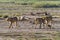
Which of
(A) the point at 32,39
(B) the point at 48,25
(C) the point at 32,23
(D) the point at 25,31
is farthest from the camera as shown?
(C) the point at 32,23

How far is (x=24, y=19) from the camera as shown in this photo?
22.5 meters

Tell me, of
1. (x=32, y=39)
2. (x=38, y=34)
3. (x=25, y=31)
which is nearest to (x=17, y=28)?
(x=25, y=31)

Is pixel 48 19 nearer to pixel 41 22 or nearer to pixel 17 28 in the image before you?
pixel 41 22

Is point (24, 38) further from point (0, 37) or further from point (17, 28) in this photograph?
point (17, 28)

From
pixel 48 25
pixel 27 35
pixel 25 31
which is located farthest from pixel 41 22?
pixel 27 35

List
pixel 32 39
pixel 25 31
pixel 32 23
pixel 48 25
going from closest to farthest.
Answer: pixel 32 39
pixel 25 31
pixel 48 25
pixel 32 23

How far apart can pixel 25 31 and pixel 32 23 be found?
3113 mm

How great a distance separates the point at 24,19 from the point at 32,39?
631 cm

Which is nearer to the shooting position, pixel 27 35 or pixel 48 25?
pixel 27 35

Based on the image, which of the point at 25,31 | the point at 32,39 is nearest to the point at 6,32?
the point at 25,31

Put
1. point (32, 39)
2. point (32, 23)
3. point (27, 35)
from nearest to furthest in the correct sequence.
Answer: point (32, 39) → point (27, 35) → point (32, 23)

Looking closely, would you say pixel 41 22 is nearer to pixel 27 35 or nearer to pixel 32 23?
pixel 32 23

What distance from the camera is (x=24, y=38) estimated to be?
54.7 feet

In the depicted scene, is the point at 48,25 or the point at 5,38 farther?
the point at 48,25
